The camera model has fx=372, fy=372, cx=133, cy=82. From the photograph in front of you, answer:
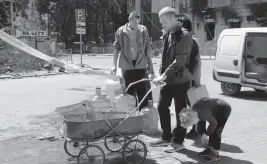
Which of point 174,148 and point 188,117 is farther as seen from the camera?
point 174,148

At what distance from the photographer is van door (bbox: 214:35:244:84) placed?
1048 centimetres

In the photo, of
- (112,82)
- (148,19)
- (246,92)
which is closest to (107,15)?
(148,19)

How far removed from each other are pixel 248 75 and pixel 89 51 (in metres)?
38.1

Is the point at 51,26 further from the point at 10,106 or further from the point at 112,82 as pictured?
the point at 112,82

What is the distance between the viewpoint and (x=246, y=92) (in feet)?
37.4

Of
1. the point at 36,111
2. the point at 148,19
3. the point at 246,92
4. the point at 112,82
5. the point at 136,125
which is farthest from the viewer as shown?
the point at 148,19

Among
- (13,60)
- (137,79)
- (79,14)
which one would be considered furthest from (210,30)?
(137,79)

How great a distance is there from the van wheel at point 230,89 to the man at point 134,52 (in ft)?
16.4

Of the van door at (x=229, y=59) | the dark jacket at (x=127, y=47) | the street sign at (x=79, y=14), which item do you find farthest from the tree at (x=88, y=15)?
the dark jacket at (x=127, y=47)

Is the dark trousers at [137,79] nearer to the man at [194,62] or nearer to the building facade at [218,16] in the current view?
the man at [194,62]

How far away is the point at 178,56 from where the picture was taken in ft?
16.5

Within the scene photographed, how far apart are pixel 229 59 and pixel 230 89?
0.88 metres

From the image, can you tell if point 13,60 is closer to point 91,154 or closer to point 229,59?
point 229,59

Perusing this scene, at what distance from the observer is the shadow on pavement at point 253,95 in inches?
405
